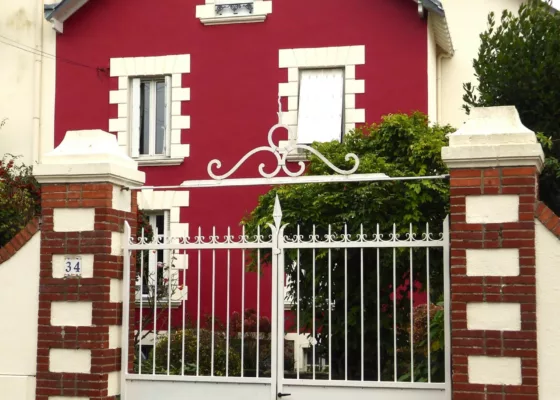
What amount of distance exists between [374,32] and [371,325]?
6.52 metres

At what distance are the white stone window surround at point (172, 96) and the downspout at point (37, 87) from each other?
128 cm

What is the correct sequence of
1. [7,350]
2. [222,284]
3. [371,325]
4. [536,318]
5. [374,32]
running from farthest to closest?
[374,32]
[222,284]
[371,325]
[7,350]
[536,318]

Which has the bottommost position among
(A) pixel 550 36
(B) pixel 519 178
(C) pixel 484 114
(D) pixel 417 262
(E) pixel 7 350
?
(E) pixel 7 350

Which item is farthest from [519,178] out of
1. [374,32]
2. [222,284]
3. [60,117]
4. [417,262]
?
[60,117]

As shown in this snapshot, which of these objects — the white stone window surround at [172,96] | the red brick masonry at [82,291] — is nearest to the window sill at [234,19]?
the white stone window surround at [172,96]

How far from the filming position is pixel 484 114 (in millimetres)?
7742

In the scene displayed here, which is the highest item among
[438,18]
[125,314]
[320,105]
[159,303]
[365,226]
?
[438,18]

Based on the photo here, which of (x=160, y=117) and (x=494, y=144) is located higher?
(x=160, y=117)

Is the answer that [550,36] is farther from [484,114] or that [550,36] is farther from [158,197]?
[158,197]

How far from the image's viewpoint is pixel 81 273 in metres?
8.55

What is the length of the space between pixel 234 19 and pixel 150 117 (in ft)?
6.89

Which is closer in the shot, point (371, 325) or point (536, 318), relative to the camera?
point (536, 318)

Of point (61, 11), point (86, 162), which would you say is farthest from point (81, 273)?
point (61, 11)

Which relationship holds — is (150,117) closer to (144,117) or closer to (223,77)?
(144,117)
